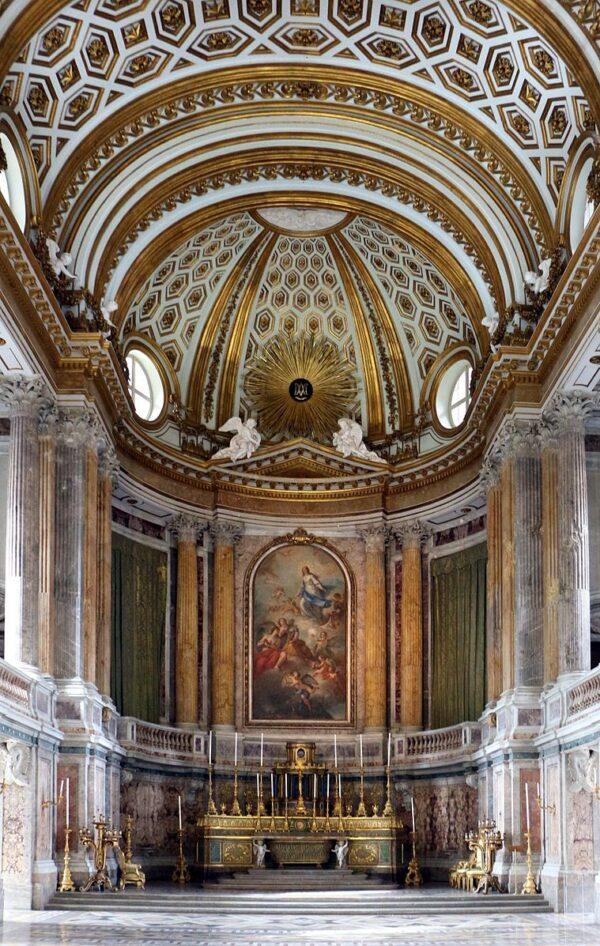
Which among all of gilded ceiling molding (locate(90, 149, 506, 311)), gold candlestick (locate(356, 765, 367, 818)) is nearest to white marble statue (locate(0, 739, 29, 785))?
gold candlestick (locate(356, 765, 367, 818))

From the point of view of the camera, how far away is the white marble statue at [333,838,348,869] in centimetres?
3150

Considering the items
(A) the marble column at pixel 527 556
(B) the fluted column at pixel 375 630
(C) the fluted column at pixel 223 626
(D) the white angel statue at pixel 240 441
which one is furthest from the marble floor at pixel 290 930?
(D) the white angel statue at pixel 240 441

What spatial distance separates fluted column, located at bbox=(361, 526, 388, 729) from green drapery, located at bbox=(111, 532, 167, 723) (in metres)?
5.43

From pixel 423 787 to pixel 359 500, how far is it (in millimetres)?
7859

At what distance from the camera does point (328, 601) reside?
37094 mm

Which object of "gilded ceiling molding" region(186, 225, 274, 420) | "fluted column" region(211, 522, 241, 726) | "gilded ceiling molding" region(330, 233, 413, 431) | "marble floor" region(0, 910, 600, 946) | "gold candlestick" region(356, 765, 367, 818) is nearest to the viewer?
"marble floor" region(0, 910, 600, 946)

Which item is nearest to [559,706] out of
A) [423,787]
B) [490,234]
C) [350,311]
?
[423,787]

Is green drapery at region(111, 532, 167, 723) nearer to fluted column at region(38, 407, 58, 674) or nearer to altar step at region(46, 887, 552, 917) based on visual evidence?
fluted column at region(38, 407, 58, 674)

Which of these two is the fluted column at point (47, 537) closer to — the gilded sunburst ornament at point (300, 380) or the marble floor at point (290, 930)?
the marble floor at point (290, 930)

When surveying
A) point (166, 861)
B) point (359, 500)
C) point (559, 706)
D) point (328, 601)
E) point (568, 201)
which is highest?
point (568, 201)

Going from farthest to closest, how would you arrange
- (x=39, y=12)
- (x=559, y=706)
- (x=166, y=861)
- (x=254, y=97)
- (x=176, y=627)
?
1. (x=176, y=627)
2. (x=166, y=861)
3. (x=254, y=97)
4. (x=559, y=706)
5. (x=39, y=12)

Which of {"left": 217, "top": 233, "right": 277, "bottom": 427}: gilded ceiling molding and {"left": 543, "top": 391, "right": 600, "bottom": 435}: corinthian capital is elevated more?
{"left": 217, "top": 233, "right": 277, "bottom": 427}: gilded ceiling molding

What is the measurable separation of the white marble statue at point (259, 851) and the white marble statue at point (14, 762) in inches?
304

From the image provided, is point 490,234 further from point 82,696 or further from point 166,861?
point 166,861
